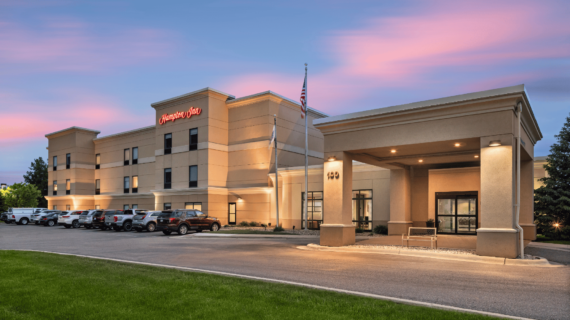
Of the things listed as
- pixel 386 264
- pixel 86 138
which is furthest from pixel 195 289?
pixel 86 138

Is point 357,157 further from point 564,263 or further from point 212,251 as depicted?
point 564,263

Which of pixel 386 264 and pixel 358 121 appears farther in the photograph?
pixel 358 121

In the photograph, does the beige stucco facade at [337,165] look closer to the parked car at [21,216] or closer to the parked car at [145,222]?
the parked car at [145,222]

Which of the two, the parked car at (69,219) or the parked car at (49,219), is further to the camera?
the parked car at (49,219)

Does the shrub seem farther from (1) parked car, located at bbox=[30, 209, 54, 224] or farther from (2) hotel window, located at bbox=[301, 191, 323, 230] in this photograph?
(1) parked car, located at bbox=[30, 209, 54, 224]

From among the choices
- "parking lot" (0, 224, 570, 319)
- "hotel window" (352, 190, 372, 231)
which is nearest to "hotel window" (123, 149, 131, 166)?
"hotel window" (352, 190, 372, 231)

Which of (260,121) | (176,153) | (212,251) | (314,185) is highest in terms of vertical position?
(260,121)

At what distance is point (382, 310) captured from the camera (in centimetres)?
690

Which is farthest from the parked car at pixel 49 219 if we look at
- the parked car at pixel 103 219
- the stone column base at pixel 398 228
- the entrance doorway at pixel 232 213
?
the stone column base at pixel 398 228

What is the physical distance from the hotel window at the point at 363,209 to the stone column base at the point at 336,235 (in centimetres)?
1248

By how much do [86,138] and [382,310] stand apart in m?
57.8

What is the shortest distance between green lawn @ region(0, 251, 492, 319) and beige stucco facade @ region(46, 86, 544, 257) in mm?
8571

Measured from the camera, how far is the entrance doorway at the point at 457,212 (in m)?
24.0

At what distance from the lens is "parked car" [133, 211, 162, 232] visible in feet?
101
